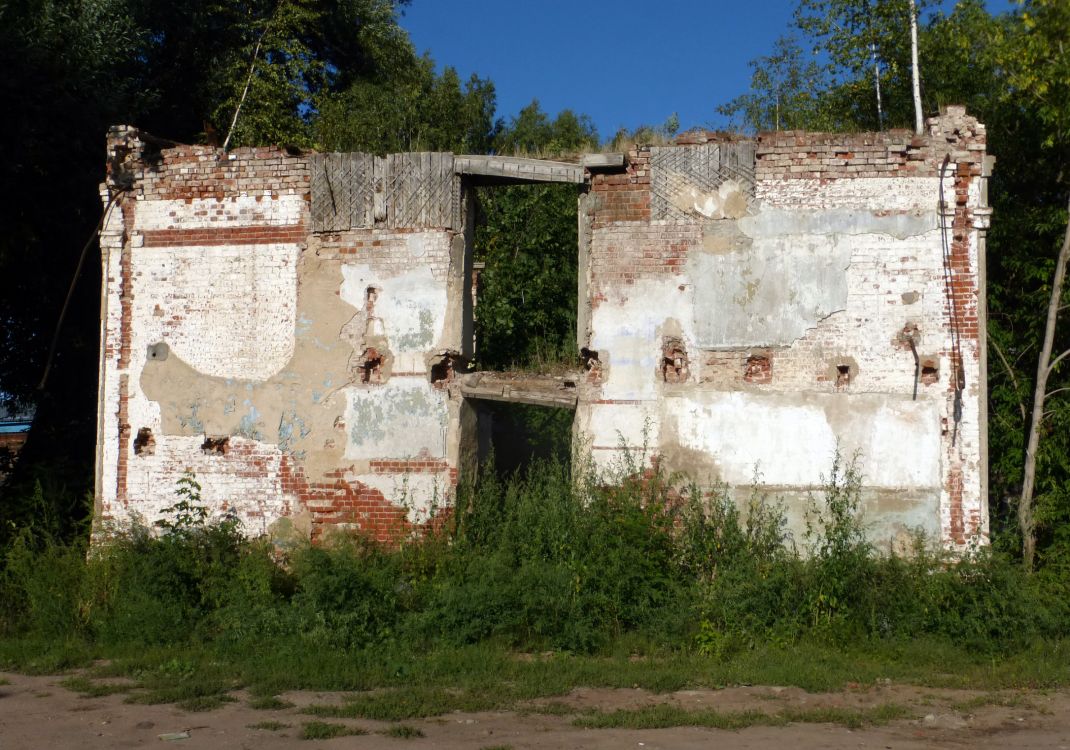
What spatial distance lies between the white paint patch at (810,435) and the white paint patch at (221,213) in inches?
170

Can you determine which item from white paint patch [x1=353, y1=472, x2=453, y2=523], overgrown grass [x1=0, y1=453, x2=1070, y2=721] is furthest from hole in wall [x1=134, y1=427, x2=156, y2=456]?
white paint patch [x1=353, y1=472, x2=453, y2=523]

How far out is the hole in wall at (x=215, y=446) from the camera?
10008mm

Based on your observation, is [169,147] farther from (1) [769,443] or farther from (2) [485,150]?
(2) [485,150]

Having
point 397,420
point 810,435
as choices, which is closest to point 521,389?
point 397,420

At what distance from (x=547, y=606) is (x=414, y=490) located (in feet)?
6.44

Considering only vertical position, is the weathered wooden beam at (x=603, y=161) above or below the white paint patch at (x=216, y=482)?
above

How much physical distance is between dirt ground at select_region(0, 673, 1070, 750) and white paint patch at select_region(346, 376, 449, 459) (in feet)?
9.66

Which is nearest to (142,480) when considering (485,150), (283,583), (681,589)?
(283,583)

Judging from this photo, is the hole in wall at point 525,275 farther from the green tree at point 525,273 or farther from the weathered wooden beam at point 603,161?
the weathered wooden beam at point 603,161

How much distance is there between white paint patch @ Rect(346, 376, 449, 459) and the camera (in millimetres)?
9781

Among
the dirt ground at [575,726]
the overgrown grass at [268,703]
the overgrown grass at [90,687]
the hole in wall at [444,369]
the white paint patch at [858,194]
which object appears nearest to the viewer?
the dirt ground at [575,726]

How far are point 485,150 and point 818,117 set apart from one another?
959 centimetres

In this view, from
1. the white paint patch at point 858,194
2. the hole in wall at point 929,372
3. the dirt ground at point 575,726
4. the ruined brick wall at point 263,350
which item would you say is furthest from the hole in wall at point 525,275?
the dirt ground at point 575,726

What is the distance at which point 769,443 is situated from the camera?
30.9ft
